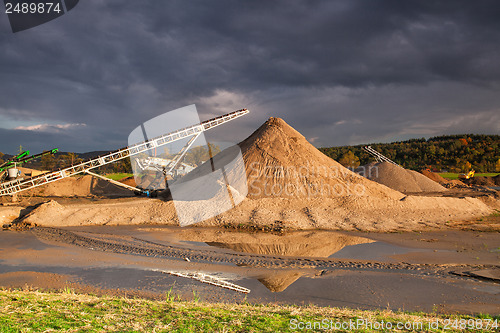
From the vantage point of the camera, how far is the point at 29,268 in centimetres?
1223

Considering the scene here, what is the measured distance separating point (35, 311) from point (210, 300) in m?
4.10

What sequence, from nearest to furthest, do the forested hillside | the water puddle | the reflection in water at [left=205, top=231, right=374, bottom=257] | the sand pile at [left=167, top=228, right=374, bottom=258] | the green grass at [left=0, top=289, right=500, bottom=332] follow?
the green grass at [left=0, top=289, right=500, bottom=332] → the water puddle → the reflection in water at [left=205, top=231, right=374, bottom=257] → the sand pile at [left=167, top=228, right=374, bottom=258] → the forested hillside

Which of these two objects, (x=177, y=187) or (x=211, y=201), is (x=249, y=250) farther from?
(x=177, y=187)

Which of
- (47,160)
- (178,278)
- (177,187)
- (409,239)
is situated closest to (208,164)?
(177,187)

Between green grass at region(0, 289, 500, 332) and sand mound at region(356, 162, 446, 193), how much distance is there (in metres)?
37.7

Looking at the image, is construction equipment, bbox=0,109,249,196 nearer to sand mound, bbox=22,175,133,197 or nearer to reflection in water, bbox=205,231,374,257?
sand mound, bbox=22,175,133,197

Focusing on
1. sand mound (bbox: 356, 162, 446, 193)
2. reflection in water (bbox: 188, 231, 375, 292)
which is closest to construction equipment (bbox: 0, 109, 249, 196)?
reflection in water (bbox: 188, 231, 375, 292)

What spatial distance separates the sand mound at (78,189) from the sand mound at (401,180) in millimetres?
30571

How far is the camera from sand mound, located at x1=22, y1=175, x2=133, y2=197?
122ft

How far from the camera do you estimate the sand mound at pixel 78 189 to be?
122 feet

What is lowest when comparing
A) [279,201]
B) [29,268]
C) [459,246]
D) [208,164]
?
[459,246]

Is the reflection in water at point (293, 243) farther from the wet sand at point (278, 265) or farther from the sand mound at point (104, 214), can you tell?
the sand mound at point (104, 214)

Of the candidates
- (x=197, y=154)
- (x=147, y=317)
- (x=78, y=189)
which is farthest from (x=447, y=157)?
(x=147, y=317)

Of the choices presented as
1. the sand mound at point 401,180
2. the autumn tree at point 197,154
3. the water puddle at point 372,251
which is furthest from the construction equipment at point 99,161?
the autumn tree at point 197,154
